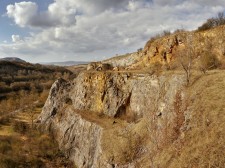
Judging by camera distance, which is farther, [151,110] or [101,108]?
[101,108]

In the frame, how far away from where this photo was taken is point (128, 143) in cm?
3488

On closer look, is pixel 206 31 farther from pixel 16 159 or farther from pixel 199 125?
pixel 16 159

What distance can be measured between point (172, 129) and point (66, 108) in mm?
35644

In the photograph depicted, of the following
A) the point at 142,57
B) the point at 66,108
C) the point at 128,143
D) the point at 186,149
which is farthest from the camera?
the point at 66,108

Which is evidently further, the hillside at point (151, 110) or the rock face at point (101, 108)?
the rock face at point (101, 108)

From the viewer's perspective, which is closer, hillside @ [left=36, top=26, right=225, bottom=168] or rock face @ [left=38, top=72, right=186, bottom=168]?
hillside @ [left=36, top=26, right=225, bottom=168]

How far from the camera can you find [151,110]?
3738 centimetres

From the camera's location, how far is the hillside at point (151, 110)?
2603 cm

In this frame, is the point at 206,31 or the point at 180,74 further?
the point at 206,31

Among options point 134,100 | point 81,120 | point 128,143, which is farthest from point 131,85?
point 128,143

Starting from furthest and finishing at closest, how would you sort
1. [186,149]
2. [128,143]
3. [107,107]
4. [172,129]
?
[107,107] < [128,143] < [172,129] < [186,149]

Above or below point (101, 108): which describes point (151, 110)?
above

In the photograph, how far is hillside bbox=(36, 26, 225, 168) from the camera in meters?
26.0

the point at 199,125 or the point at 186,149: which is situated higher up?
the point at 199,125
